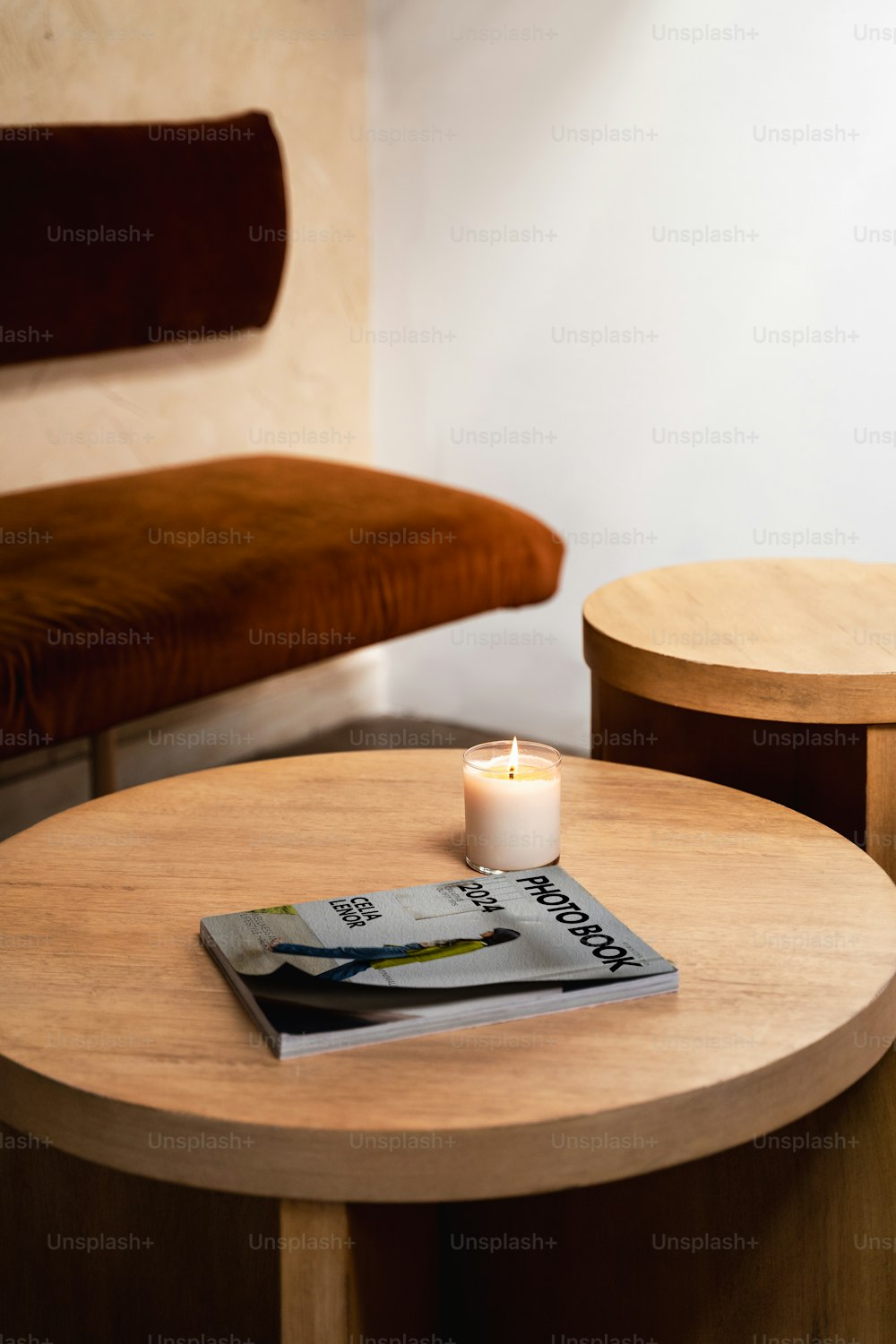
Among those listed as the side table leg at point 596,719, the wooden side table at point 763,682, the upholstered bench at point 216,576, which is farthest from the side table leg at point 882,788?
the upholstered bench at point 216,576

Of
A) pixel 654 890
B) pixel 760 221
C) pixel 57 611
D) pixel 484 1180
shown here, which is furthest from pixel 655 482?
pixel 484 1180

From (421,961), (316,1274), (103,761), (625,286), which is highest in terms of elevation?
(625,286)

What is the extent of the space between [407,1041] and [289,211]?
219cm

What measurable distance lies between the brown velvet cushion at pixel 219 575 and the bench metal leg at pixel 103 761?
323mm

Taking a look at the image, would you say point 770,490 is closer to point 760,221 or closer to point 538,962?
point 760,221

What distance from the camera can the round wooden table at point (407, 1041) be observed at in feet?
2.30

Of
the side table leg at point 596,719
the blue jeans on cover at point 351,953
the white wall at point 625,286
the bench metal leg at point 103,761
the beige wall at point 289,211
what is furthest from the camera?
the white wall at point 625,286

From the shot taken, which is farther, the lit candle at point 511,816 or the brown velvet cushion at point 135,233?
the brown velvet cushion at point 135,233

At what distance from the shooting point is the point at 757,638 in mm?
1447

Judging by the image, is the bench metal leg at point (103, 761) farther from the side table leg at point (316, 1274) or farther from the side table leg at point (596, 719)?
the side table leg at point (316, 1274)

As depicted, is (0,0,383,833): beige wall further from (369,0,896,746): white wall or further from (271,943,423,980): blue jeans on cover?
(271,943,423,980): blue jeans on cover

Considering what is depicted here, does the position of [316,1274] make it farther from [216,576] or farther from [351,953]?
[216,576]

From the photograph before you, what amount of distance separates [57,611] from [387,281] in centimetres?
149

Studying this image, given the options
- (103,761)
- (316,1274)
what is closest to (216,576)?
(103,761)
